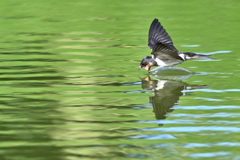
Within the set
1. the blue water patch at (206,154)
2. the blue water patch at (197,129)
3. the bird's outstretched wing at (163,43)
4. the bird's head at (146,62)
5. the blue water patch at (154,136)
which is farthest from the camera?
the bird's head at (146,62)

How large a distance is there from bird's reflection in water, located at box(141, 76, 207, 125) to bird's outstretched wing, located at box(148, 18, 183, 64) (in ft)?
1.87

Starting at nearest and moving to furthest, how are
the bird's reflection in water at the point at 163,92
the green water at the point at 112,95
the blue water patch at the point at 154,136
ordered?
1. the green water at the point at 112,95
2. the blue water patch at the point at 154,136
3. the bird's reflection in water at the point at 163,92

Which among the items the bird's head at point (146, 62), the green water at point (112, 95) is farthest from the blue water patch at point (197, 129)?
the bird's head at point (146, 62)

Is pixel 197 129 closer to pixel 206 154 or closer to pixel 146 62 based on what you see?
pixel 206 154

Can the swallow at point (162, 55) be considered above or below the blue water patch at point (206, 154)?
above

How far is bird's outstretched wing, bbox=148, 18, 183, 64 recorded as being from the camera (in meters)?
10.0

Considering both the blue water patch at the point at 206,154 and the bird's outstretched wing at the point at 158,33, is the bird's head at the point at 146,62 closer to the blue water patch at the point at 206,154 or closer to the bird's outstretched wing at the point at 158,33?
the bird's outstretched wing at the point at 158,33

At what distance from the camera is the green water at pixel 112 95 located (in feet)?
19.4

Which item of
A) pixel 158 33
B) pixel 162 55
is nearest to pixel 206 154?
pixel 162 55

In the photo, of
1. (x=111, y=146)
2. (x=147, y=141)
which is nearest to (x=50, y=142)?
(x=111, y=146)

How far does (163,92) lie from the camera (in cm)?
871

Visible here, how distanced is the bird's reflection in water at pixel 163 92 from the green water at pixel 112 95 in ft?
0.06

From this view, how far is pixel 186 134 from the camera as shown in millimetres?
6281

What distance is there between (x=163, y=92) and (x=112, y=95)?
3.00 ft
